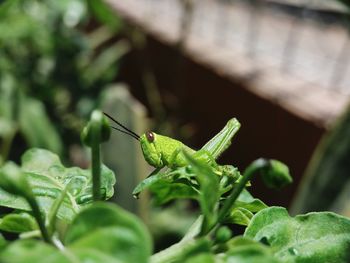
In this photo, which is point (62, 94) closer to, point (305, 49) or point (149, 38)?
point (149, 38)

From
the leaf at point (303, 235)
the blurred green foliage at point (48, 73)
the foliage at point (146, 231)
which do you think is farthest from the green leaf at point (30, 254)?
the blurred green foliage at point (48, 73)

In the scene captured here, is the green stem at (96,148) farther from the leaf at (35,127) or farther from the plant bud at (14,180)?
the leaf at (35,127)

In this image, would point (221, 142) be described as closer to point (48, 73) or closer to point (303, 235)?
point (303, 235)

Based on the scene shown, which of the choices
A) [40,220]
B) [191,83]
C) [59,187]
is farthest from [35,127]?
[40,220]

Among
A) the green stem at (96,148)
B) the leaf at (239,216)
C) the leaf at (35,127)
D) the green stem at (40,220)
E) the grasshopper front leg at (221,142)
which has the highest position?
the green stem at (96,148)

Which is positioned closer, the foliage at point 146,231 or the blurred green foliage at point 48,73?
the foliage at point 146,231

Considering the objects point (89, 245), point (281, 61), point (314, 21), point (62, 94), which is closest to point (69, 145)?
point (62, 94)

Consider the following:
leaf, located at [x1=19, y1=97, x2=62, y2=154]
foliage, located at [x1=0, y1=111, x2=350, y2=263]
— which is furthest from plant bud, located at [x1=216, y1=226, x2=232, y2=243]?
leaf, located at [x1=19, y1=97, x2=62, y2=154]
